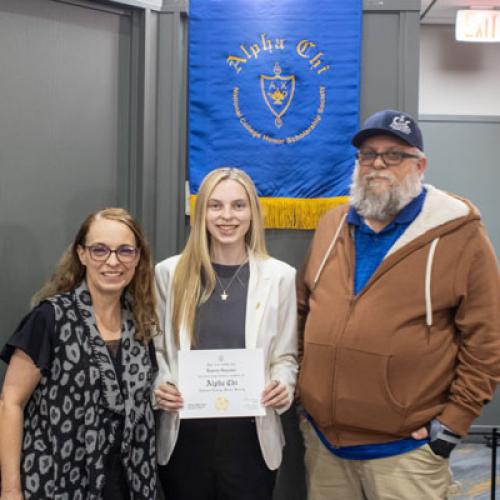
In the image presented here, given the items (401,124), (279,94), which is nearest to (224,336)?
(401,124)

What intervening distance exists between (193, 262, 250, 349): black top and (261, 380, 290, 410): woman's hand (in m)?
0.17

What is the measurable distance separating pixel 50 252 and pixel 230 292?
86 cm

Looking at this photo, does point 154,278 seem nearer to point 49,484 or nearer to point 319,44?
point 49,484

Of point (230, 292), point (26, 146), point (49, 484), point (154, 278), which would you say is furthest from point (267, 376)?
point (26, 146)

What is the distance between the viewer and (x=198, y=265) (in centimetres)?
233

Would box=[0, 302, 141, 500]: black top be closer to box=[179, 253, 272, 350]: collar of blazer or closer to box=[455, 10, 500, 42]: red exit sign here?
box=[179, 253, 272, 350]: collar of blazer

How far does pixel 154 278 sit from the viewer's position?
2.38 metres

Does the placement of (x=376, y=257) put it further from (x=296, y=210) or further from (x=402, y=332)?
(x=296, y=210)

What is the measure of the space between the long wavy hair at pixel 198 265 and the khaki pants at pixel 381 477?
0.68m

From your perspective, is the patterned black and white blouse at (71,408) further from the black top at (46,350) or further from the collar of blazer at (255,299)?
the collar of blazer at (255,299)

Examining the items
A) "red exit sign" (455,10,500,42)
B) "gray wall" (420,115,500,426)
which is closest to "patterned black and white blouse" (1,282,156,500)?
"gray wall" (420,115,500,426)

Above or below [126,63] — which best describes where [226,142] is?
below

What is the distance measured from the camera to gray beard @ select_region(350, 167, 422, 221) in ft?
7.57

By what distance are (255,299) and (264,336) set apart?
13 cm
